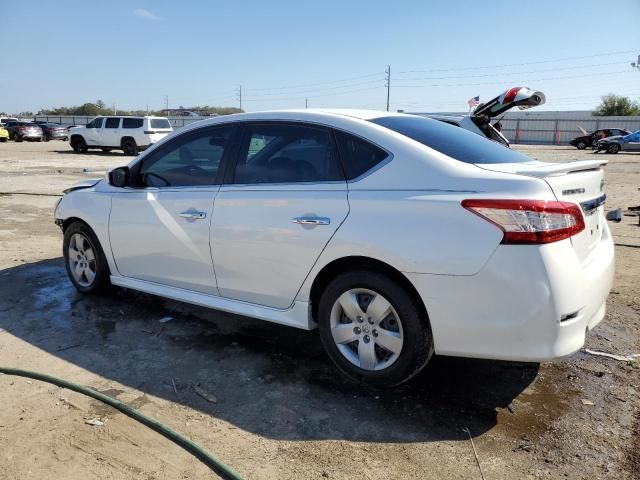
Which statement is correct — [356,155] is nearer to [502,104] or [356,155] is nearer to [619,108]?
[502,104]

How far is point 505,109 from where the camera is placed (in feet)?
28.9

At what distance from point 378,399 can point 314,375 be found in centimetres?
51

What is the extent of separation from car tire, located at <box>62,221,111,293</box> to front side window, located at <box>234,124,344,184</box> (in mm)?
1817

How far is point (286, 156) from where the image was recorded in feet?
11.9

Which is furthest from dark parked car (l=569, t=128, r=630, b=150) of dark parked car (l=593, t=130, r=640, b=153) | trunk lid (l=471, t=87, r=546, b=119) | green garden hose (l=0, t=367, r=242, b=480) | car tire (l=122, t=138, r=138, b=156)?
green garden hose (l=0, t=367, r=242, b=480)

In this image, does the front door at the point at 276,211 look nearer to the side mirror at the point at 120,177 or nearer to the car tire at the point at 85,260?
the side mirror at the point at 120,177

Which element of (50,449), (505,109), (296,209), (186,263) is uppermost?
(505,109)

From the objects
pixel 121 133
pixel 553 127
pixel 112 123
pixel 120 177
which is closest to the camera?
pixel 120 177

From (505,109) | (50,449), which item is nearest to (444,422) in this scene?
(50,449)

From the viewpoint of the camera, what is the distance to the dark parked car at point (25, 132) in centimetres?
3809

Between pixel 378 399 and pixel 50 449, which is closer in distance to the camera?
pixel 50 449

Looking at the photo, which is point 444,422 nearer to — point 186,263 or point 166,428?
point 166,428

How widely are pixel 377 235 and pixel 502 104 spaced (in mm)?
6577

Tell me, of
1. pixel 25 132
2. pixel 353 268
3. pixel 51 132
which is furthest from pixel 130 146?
pixel 353 268
